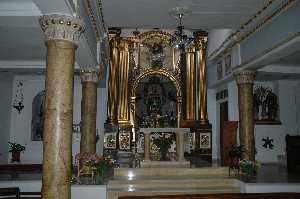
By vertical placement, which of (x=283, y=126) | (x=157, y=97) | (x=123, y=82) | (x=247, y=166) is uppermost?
(x=123, y=82)

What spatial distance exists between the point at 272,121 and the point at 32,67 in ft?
37.2

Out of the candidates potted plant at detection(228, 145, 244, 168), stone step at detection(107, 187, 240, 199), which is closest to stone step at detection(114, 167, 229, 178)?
potted plant at detection(228, 145, 244, 168)

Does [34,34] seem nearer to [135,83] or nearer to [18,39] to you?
[18,39]

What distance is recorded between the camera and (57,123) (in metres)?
5.29

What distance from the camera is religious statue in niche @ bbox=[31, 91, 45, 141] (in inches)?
600

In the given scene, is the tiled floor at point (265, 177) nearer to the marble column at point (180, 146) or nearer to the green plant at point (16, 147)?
the marble column at point (180, 146)

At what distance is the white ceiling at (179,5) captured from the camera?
7.73m

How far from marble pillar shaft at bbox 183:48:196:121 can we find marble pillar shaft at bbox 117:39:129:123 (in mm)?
3315

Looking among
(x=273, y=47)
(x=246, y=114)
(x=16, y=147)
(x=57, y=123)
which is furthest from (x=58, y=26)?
(x=16, y=147)

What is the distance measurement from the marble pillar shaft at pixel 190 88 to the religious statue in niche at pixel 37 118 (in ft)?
25.0

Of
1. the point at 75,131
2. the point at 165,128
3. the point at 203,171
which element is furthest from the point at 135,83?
the point at 203,171

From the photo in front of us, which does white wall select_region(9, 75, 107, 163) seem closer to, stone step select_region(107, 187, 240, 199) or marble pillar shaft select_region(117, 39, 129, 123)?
marble pillar shaft select_region(117, 39, 129, 123)

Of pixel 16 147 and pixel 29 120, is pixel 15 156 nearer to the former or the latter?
pixel 16 147

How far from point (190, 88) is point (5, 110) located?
9.51 m
